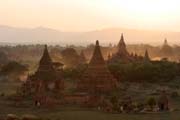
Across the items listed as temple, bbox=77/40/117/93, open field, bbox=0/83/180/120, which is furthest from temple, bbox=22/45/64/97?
open field, bbox=0/83/180/120

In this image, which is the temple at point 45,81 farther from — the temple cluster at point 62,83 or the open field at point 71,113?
the open field at point 71,113

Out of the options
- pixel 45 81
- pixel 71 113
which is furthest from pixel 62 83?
pixel 71 113

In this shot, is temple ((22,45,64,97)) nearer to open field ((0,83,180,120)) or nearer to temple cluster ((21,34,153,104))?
temple cluster ((21,34,153,104))

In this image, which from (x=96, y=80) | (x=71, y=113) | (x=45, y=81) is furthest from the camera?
A: (x=96, y=80)

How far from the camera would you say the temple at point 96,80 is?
48.9 m

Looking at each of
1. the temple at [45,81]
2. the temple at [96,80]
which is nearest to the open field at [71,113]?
the temple at [45,81]

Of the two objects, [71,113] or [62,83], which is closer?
[71,113]

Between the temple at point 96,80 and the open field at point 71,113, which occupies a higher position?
the temple at point 96,80

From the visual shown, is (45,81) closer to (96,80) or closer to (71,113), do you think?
(96,80)

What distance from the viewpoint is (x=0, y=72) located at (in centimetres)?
7106

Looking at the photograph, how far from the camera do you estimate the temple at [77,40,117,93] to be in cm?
4892

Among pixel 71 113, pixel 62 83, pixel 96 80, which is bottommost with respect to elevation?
pixel 71 113

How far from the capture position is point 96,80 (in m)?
49.4

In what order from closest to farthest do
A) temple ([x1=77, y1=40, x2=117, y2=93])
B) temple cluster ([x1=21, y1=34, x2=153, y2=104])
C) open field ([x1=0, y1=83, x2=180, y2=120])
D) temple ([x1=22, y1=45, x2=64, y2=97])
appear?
open field ([x1=0, y1=83, x2=180, y2=120]) → temple cluster ([x1=21, y1=34, x2=153, y2=104]) → temple ([x1=22, y1=45, x2=64, y2=97]) → temple ([x1=77, y1=40, x2=117, y2=93])
